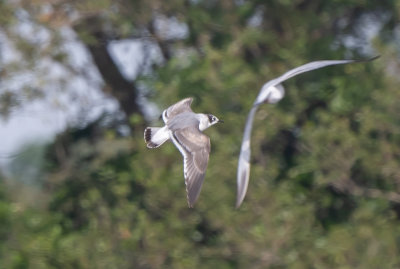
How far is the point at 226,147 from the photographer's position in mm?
9070

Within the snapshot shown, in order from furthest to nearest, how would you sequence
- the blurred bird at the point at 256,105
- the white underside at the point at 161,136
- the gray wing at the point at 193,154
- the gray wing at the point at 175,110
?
the gray wing at the point at 175,110 → the white underside at the point at 161,136 → the blurred bird at the point at 256,105 → the gray wing at the point at 193,154

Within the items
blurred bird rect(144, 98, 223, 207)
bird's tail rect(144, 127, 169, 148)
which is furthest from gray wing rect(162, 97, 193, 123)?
bird's tail rect(144, 127, 169, 148)

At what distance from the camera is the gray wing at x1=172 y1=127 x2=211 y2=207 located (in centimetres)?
676

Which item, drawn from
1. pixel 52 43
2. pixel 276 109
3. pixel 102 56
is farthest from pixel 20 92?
pixel 276 109

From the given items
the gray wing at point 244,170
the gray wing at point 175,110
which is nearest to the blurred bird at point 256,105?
the gray wing at point 244,170

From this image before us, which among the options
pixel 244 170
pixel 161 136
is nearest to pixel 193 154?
pixel 161 136

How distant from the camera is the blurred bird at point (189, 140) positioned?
677cm

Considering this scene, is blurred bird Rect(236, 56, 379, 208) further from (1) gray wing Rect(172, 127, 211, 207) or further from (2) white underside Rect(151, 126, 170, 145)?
(2) white underside Rect(151, 126, 170, 145)

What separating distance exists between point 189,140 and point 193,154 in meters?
0.13

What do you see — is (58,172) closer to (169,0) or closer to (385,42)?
(169,0)

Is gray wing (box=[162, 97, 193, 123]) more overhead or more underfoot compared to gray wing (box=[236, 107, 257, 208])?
more overhead

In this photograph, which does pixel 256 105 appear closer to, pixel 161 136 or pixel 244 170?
pixel 244 170

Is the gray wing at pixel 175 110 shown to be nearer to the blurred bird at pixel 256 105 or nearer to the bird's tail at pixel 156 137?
the bird's tail at pixel 156 137

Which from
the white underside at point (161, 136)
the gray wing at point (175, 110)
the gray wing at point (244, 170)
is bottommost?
the gray wing at point (244, 170)
